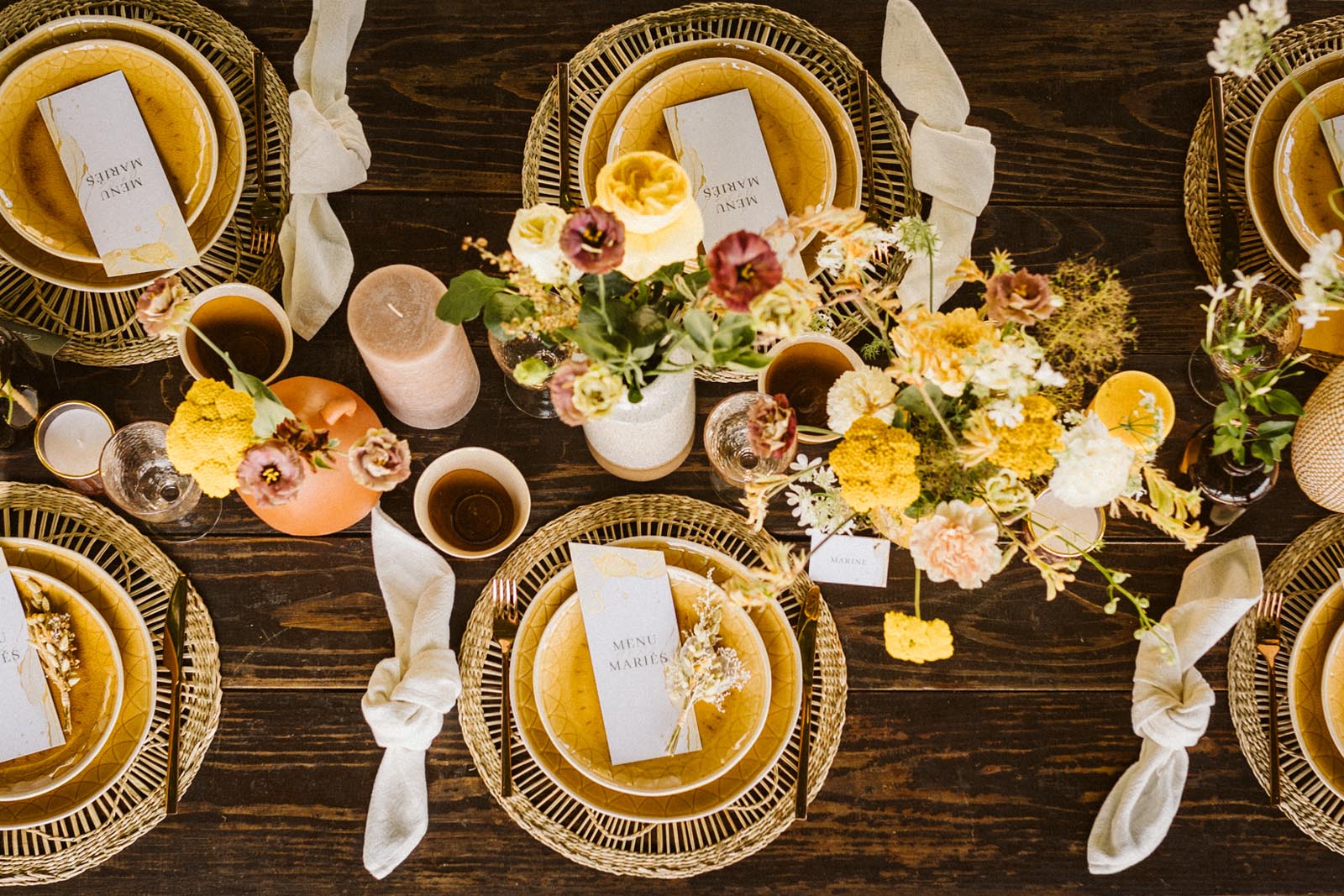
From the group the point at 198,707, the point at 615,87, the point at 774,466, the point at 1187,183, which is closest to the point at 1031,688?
the point at 774,466

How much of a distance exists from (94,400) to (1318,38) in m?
1.75

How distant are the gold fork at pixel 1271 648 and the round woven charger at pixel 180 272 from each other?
138cm

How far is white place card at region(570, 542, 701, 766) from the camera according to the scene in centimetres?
108

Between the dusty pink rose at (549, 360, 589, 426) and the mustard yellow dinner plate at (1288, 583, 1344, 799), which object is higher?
the dusty pink rose at (549, 360, 589, 426)

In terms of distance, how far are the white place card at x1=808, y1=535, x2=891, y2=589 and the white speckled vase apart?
8.9 inches

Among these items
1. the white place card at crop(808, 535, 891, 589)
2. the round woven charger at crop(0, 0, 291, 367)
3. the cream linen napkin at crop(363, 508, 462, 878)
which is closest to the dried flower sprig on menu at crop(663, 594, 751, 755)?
the white place card at crop(808, 535, 891, 589)

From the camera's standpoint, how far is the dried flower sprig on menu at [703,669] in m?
1.05

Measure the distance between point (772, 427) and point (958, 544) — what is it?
189 mm

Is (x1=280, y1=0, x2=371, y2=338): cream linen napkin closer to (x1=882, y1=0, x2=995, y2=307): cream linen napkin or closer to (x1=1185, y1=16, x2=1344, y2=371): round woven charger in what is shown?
(x1=882, y1=0, x2=995, y2=307): cream linen napkin

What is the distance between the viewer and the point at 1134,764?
1.13m

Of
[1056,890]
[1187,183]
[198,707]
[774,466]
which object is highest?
[1187,183]

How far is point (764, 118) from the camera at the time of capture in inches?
45.4

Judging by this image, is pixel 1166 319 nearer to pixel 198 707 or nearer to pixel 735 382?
pixel 735 382

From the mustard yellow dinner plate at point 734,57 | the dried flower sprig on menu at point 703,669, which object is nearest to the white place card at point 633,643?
the dried flower sprig on menu at point 703,669
